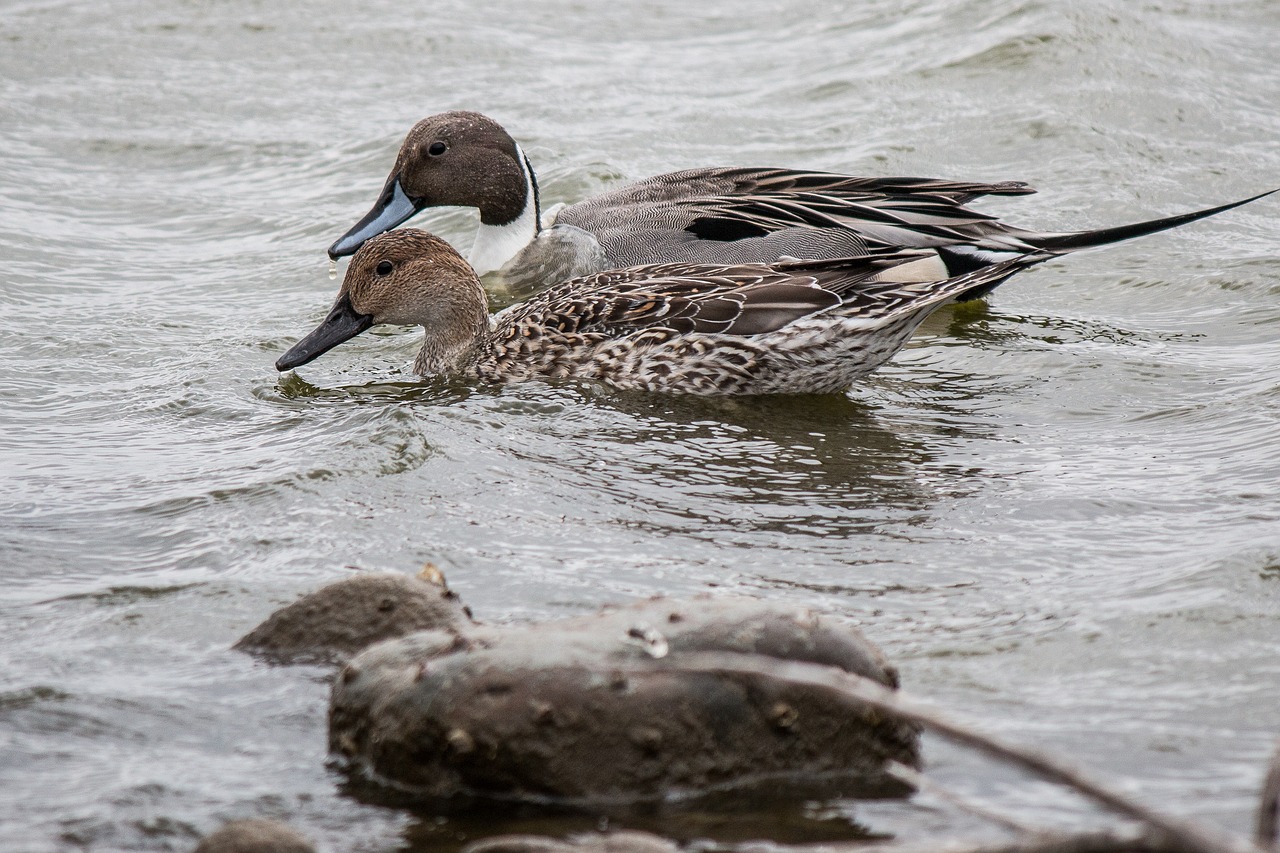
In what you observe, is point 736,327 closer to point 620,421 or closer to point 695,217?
point 620,421

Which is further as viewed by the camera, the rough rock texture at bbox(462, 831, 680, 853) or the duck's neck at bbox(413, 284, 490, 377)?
the duck's neck at bbox(413, 284, 490, 377)

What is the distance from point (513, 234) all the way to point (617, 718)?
6.16 metres

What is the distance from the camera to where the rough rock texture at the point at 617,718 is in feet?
12.9

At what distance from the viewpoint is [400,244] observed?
8125 millimetres

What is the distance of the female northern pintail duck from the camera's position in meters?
7.30

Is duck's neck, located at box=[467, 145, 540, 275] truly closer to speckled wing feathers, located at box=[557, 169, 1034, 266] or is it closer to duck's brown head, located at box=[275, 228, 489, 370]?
speckled wing feathers, located at box=[557, 169, 1034, 266]

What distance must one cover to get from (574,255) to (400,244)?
1.50 meters

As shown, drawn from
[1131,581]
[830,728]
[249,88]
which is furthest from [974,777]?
[249,88]

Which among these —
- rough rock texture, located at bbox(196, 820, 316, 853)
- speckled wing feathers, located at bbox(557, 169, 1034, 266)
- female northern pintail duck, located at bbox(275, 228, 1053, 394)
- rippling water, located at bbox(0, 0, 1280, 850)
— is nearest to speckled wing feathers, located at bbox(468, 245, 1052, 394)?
female northern pintail duck, located at bbox(275, 228, 1053, 394)

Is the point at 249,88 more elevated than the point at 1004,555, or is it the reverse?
the point at 249,88

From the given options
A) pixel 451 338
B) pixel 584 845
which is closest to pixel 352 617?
pixel 584 845

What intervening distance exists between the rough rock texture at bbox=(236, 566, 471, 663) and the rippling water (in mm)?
209

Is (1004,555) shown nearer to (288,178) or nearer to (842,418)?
(842,418)

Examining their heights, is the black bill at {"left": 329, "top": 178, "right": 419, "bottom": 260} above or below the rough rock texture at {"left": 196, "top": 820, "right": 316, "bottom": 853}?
above
